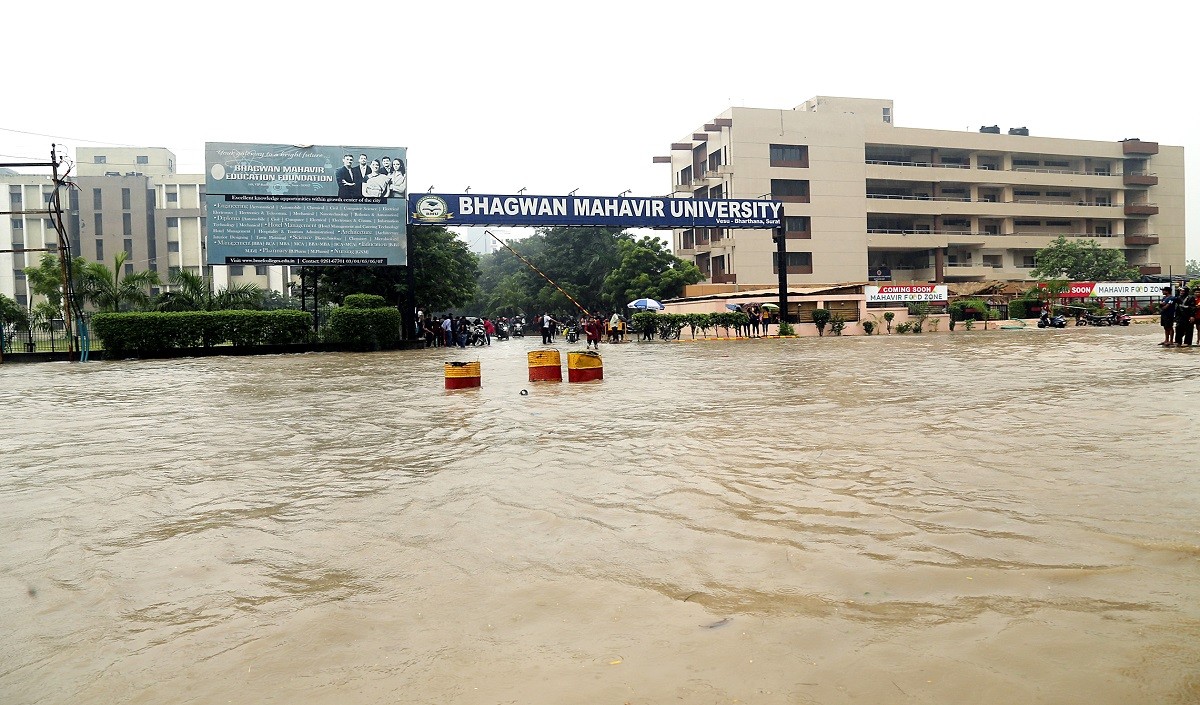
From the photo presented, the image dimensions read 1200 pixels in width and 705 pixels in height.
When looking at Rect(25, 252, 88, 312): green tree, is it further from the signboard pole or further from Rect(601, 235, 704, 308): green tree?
Rect(601, 235, 704, 308): green tree

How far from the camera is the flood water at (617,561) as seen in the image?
2979mm

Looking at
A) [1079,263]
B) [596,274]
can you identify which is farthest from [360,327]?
[1079,263]

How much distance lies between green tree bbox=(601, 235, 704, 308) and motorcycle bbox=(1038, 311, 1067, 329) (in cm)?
2178

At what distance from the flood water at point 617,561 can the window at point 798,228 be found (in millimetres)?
49710

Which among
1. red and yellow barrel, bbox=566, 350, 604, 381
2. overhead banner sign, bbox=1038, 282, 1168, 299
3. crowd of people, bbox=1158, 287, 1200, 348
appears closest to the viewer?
red and yellow barrel, bbox=566, 350, 604, 381

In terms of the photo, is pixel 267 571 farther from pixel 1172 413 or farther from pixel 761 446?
pixel 1172 413

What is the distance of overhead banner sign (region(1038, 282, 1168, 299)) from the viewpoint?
46919mm

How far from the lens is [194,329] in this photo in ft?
99.6

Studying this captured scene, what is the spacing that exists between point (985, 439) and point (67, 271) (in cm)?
3118

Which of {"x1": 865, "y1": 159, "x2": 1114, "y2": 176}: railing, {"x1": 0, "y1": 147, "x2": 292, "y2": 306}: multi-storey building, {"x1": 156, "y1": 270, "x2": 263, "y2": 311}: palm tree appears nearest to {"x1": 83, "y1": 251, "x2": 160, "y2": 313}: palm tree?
{"x1": 156, "y1": 270, "x2": 263, "y2": 311}: palm tree

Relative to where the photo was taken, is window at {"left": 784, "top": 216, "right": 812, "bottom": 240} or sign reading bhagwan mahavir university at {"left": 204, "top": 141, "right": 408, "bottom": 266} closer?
sign reading bhagwan mahavir university at {"left": 204, "top": 141, "right": 408, "bottom": 266}

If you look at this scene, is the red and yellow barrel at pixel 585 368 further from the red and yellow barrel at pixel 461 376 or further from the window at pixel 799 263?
the window at pixel 799 263

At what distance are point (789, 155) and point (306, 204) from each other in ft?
123

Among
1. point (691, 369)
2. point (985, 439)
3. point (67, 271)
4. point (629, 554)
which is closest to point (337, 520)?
point (629, 554)
